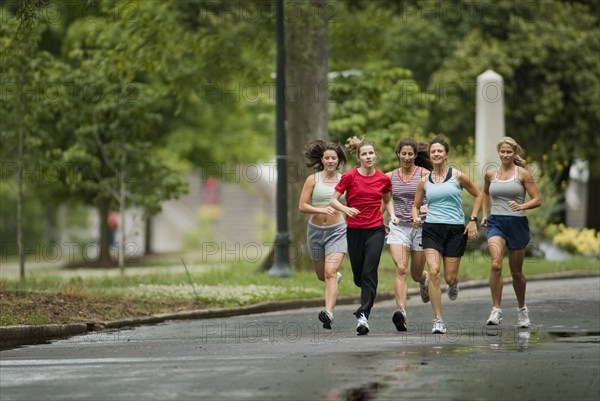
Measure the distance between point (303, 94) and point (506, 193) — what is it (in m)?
11.2

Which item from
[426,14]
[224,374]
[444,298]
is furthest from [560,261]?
[224,374]

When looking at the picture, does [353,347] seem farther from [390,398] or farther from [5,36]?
[5,36]

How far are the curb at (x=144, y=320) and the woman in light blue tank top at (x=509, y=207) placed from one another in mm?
4208

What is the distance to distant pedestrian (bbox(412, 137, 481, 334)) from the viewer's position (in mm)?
15906

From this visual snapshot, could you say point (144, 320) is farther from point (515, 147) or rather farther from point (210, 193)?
point (210, 193)

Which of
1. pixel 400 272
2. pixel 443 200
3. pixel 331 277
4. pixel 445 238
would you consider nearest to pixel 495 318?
pixel 445 238

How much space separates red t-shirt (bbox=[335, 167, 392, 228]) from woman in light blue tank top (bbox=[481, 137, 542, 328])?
47.6 inches

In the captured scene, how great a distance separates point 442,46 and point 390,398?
32.5 m

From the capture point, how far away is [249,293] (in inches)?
848

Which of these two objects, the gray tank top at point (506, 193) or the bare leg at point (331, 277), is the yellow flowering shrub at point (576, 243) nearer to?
the gray tank top at point (506, 193)

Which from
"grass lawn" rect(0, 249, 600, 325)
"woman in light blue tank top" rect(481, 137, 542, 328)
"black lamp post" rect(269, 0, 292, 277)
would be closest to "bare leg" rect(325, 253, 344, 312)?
"woman in light blue tank top" rect(481, 137, 542, 328)

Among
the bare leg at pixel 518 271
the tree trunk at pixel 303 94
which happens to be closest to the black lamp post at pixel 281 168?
the tree trunk at pixel 303 94

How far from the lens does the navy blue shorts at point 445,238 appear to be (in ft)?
52.4

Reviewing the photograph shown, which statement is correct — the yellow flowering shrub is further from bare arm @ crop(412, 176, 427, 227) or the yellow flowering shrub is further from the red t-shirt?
the red t-shirt
